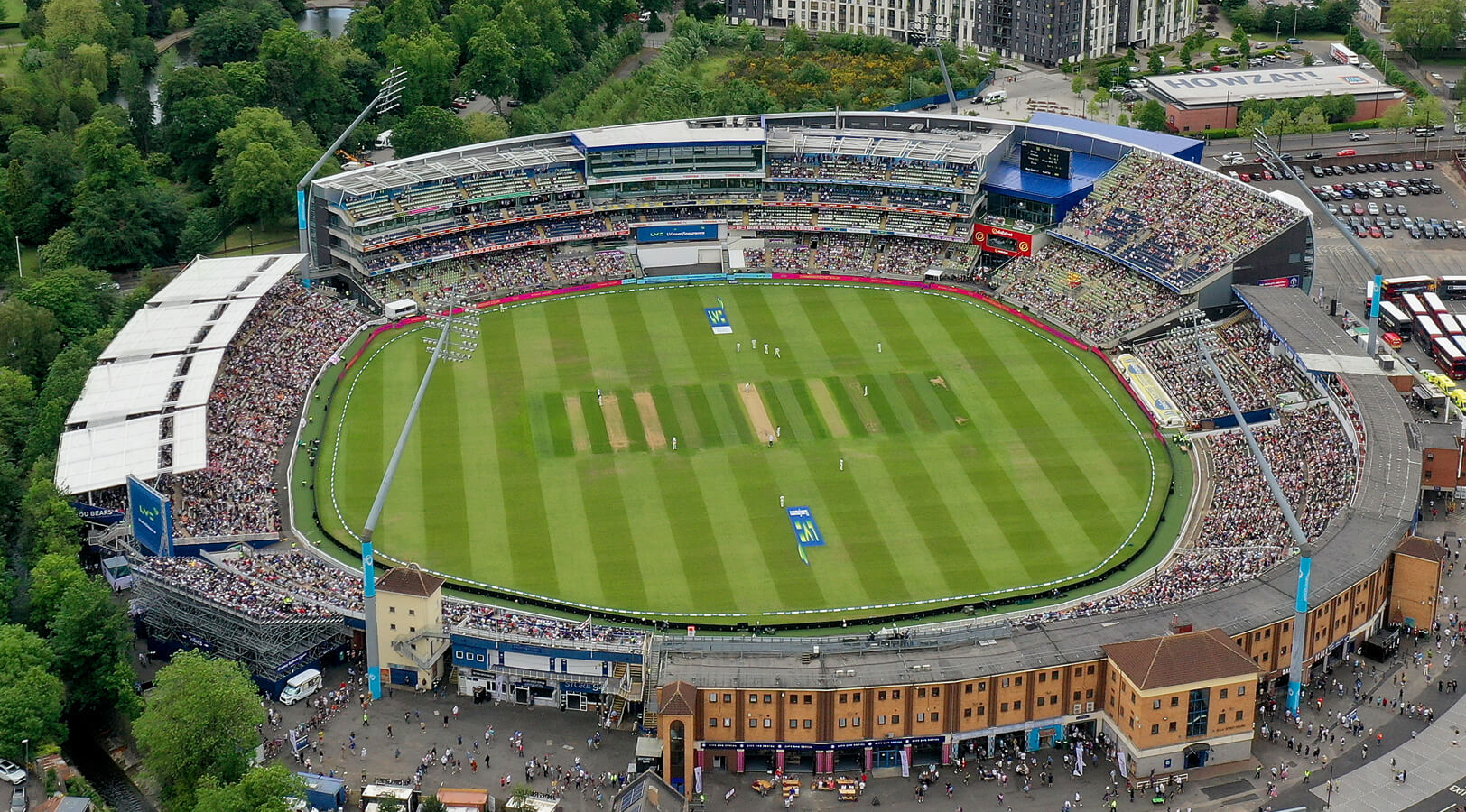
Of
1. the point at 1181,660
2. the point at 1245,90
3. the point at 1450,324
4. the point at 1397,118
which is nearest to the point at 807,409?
the point at 1181,660

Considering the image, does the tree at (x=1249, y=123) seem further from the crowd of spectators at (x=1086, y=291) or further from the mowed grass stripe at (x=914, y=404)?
the mowed grass stripe at (x=914, y=404)

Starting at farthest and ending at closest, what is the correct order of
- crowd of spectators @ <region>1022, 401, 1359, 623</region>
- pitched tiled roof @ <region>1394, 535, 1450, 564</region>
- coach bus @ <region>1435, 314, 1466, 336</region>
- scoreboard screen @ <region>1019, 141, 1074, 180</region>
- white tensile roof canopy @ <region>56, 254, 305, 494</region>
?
scoreboard screen @ <region>1019, 141, 1074, 180</region> < coach bus @ <region>1435, 314, 1466, 336</region> < white tensile roof canopy @ <region>56, 254, 305, 494</region> < crowd of spectators @ <region>1022, 401, 1359, 623</region> < pitched tiled roof @ <region>1394, 535, 1450, 564</region>

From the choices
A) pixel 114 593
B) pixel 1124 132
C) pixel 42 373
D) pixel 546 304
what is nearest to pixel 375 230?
pixel 546 304

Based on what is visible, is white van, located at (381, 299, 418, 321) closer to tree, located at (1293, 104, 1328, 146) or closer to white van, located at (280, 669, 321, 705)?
white van, located at (280, 669, 321, 705)

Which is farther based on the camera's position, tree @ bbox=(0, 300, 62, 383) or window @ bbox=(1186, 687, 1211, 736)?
tree @ bbox=(0, 300, 62, 383)

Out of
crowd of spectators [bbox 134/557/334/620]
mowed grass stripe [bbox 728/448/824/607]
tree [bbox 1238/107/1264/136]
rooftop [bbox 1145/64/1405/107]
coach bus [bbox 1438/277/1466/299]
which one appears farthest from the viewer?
rooftop [bbox 1145/64/1405/107]

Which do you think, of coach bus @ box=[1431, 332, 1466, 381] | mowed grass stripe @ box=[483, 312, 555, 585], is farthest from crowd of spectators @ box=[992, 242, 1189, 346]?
mowed grass stripe @ box=[483, 312, 555, 585]
